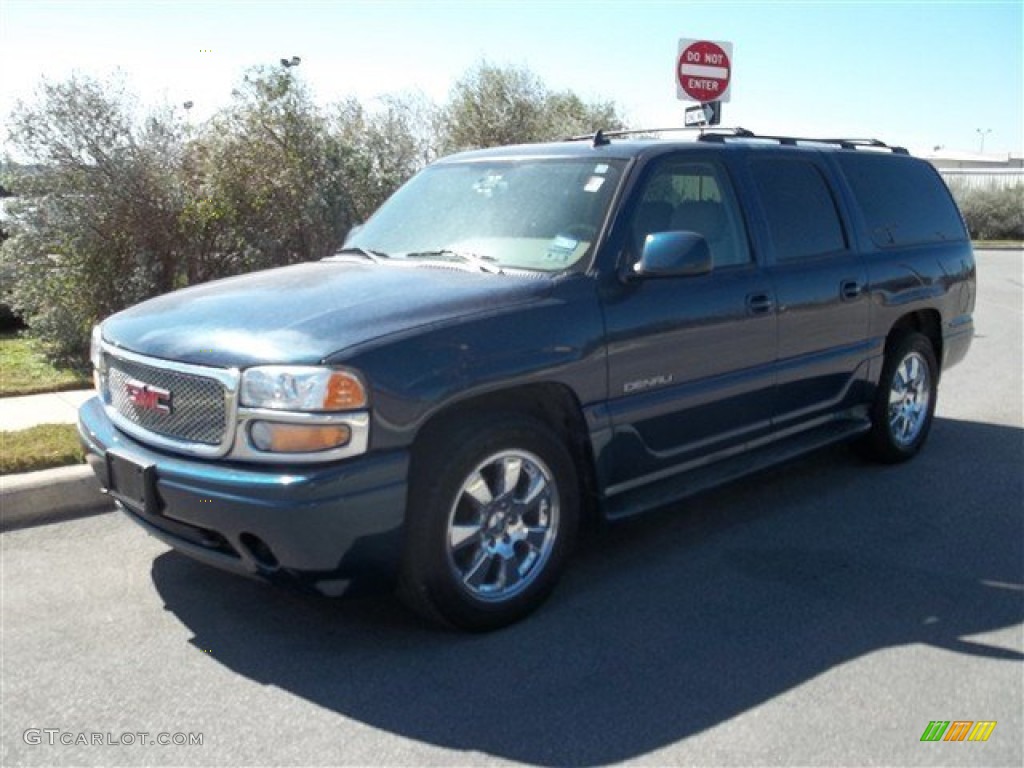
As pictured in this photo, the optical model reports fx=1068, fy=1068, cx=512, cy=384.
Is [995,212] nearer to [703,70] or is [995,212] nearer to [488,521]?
[703,70]

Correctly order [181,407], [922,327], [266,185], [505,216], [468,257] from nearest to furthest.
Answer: [181,407]
[468,257]
[505,216]
[922,327]
[266,185]

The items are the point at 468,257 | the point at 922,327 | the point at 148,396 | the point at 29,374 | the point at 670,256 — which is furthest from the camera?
the point at 29,374

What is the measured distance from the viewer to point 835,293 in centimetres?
Answer: 582

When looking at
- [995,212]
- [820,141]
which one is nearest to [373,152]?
[820,141]

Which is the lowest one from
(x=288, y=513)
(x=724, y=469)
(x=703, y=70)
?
(x=724, y=469)

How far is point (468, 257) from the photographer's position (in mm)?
4773

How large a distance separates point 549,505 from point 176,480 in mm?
1454

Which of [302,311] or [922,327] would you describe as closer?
[302,311]

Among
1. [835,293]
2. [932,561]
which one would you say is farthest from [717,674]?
[835,293]

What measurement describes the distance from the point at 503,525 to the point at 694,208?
6.36ft

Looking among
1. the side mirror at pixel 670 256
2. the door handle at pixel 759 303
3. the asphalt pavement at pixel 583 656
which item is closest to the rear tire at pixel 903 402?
the asphalt pavement at pixel 583 656

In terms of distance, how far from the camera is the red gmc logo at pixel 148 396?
4043 millimetres

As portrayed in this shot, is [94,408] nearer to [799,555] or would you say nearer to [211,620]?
[211,620]

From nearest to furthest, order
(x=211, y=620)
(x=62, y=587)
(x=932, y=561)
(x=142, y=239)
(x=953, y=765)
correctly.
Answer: (x=953, y=765), (x=211, y=620), (x=62, y=587), (x=932, y=561), (x=142, y=239)
